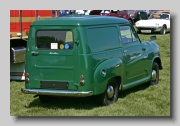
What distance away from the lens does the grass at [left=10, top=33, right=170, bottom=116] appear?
7.46m

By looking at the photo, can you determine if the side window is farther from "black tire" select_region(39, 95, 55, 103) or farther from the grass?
"black tire" select_region(39, 95, 55, 103)

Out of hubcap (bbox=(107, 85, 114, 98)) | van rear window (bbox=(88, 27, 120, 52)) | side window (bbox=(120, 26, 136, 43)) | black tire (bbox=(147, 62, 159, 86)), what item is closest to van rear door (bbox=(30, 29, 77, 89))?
van rear window (bbox=(88, 27, 120, 52))

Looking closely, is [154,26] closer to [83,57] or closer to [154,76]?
[154,76]

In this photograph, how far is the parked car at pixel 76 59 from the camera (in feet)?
23.8

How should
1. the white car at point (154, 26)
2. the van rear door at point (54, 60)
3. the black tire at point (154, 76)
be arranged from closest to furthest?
Answer: 1. the van rear door at point (54, 60)
2. the black tire at point (154, 76)
3. the white car at point (154, 26)

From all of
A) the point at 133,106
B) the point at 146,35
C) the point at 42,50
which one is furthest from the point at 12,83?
the point at 146,35

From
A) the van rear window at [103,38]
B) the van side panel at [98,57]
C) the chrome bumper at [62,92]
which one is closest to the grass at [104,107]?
the chrome bumper at [62,92]

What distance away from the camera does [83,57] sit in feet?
23.6

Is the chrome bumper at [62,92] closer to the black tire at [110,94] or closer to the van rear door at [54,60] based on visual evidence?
the van rear door at [54,60]

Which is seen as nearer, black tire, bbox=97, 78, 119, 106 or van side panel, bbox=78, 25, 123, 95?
van side panel, bbox=78, 25, 123, 95

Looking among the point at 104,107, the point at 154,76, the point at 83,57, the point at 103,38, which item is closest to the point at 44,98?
the point at 104,107

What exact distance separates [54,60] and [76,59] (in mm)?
462

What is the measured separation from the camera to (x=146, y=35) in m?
21.2

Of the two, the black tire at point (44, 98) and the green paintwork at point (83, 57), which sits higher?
the green paintwork at point (83, 57)
